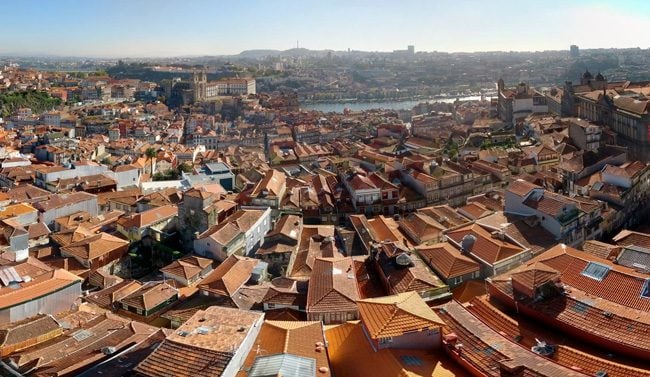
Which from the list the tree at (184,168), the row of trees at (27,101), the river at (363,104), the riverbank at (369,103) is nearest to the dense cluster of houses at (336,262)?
the tree at (184,168)

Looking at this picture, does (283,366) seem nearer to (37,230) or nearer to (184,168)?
(37,230)

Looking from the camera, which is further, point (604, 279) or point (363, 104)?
point (363, 104)

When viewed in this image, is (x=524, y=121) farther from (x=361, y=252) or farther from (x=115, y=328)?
(x=115, y=328)

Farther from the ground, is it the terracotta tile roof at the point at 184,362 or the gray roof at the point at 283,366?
the terracotta tile roof at the point at 184,362

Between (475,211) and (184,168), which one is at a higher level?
(475,211)

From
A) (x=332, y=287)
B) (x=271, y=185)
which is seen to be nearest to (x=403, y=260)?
(x=332, y=287)

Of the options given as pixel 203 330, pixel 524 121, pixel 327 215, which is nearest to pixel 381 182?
pixel 327 215

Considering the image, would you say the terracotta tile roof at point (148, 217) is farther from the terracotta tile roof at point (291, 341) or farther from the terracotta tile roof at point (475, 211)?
the terracotta tile roof at point (475, 211)
